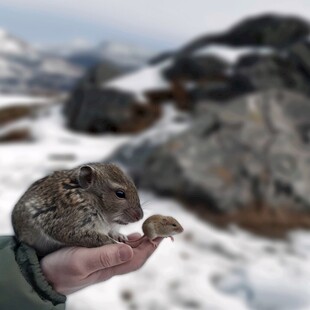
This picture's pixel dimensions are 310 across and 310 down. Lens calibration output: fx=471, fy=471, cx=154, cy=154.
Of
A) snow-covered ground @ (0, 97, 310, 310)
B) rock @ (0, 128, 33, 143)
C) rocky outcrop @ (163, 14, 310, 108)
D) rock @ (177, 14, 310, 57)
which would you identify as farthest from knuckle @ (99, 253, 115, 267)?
rock @ (177, 14, 310, 57)

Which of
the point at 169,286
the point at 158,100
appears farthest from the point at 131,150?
the point at 158,100

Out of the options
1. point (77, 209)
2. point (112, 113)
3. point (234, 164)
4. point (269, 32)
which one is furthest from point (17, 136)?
point (77, 209)

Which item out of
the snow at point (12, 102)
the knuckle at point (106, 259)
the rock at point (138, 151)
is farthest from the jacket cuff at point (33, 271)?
the snow at point (12, 102)

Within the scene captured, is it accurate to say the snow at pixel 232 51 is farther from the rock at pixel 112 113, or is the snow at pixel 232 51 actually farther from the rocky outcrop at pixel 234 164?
the rocky outcrop at pixel 234 164

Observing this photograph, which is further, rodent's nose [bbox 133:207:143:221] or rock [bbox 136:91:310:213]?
rock [bbox 136:91:310:213]

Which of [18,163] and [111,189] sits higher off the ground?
[111,189]

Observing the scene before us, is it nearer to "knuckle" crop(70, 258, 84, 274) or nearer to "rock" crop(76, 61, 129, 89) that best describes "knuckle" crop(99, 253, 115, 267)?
"knuckle" crop(70, 258, 84, 274)

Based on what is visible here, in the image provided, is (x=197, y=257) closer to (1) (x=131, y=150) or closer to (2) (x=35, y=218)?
(1) (x=131, y=150)
